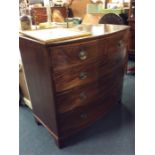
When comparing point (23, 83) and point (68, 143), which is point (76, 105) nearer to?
point (68, 143)

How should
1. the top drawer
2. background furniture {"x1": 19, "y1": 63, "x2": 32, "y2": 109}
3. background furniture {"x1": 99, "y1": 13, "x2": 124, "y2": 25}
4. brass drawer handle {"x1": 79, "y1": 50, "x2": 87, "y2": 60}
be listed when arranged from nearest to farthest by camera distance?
the top drawer → brass drawer handle {"x1": 79, "y1": 50, "x2": 87, "y2": 60} → background furniture {"x1": 19, "y1": 63, "x2": 32, "y2": 109} → background furniture {"x1": 99, "y1": 13, "x2": 124, "y2": 25}

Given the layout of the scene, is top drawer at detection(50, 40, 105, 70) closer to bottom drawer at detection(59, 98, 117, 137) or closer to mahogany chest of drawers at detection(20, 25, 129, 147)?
mahogany chest of drawers at detection(20, 25, 129, 147)

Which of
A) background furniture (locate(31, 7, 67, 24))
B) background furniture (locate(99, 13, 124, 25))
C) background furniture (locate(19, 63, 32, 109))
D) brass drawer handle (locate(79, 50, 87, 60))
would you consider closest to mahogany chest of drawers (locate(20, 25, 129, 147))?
brass drawer handle (locate(79, 50, 87, 60))

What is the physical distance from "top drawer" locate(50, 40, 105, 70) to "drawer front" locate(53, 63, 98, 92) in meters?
0.04

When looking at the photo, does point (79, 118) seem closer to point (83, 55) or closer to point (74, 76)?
point (74, 76)

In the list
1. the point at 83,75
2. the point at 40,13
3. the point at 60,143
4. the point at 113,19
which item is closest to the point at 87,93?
the point at 83,75

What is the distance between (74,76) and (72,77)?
0.06 ft

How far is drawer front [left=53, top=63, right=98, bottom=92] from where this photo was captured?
117 centimetres

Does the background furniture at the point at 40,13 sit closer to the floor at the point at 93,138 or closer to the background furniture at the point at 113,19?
the background furniture at the point at 113,19

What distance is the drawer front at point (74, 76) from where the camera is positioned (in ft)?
3.83

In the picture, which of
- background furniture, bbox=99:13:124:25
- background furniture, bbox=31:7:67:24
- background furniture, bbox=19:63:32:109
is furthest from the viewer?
background furniture, bbox=31:7:67:24

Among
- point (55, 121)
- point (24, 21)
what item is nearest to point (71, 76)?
point (55, 121)
